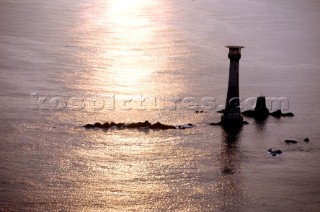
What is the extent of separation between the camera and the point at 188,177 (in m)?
36.4

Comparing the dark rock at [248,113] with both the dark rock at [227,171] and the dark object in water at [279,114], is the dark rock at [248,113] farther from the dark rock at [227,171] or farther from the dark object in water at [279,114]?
the dark rock at [227,171]

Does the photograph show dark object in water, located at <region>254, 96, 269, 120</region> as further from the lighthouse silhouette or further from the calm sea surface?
the lighthouse silhouette

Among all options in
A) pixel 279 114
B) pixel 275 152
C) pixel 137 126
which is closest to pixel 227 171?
pixel 275 152

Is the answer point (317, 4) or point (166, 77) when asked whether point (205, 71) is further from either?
point (317, 4)

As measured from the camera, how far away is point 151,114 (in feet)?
153

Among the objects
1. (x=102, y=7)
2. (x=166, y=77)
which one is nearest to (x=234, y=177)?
(x=166, y=77)

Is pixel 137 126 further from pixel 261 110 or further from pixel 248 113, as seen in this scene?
pixel 261 110

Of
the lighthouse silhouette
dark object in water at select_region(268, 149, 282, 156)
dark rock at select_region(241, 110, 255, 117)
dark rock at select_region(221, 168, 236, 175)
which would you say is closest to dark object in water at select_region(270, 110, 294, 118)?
dark rock at select_region(241, 110, 255, 117)

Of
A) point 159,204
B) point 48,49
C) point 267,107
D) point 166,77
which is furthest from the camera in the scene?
point 48,49

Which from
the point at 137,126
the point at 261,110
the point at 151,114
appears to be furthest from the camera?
the point at 151,114

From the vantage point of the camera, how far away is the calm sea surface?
3447cm

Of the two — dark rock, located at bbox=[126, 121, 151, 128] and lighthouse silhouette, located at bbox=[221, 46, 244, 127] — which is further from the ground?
lighthouse silhouette, located at bbox=[221, 46, 244, 127]

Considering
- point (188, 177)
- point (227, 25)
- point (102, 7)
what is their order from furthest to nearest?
point (102, 7) → point (227, 25) → point (188, 177)

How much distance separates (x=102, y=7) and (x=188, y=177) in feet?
204
